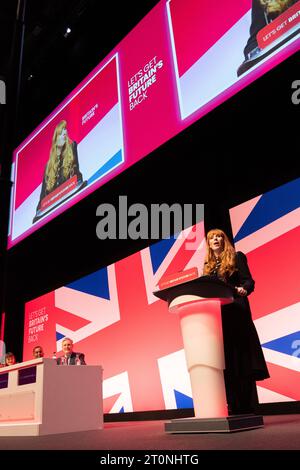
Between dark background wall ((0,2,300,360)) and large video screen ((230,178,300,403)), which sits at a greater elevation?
dark background wall ((0,2,300,360))

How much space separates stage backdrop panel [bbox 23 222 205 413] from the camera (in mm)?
4000

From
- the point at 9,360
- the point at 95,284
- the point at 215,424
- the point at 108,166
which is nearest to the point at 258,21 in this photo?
the point at 108,166

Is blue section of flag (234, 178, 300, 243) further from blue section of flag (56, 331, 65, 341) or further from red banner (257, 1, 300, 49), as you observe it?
blue section of flag (56, 331, 65, 341)

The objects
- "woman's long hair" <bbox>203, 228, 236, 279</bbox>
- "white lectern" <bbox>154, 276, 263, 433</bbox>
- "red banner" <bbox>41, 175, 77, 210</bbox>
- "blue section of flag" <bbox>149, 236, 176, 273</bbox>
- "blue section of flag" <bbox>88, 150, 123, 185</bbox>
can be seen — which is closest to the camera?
"white lectern" <bbox>154, 276, 263, 433</bbox>

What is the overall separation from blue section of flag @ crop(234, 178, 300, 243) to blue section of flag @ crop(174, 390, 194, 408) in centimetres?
148

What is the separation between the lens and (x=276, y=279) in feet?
10.7

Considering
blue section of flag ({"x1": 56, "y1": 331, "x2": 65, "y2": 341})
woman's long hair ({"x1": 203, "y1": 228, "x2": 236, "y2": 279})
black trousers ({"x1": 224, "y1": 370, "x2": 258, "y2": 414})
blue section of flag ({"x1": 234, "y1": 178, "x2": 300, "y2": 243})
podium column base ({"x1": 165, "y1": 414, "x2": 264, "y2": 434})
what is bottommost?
podium column base ({"x1": 165, "y1": 414, "x2": 264, "y2": 434})

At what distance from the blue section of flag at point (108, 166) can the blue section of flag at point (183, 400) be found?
2.19m

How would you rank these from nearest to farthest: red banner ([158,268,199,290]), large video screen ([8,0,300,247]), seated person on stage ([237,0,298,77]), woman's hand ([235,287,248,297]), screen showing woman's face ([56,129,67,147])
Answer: red banner ([158,268,199,290]), woman's hand ([235,287,248,297]), seated person on stage ([237,0,298,77]), large video screen ([8,0,300,247]), screen showing woman's face ([56,129,67,147])

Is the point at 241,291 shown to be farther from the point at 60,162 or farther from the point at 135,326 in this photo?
the point at 60,162
